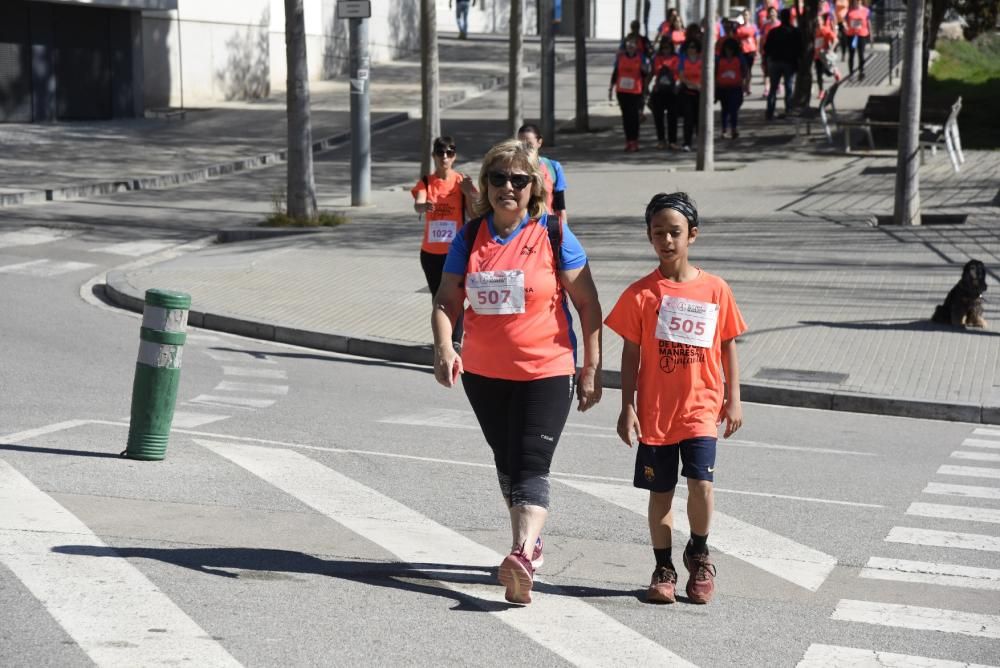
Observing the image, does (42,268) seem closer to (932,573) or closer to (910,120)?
(910,120)

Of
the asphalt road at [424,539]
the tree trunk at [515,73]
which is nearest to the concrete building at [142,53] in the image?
the tree trunk at [515,73]

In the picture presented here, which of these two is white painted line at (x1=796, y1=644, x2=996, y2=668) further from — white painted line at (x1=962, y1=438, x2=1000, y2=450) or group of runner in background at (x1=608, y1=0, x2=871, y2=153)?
group of runner in background at (x1=608, y1=0, x2=871, y2=153)

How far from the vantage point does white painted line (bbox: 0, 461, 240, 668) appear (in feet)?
17.7

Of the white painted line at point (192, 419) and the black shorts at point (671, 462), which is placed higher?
the black shorts at point (671, 462)

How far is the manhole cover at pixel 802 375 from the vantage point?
11883mm

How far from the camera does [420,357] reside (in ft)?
42.8

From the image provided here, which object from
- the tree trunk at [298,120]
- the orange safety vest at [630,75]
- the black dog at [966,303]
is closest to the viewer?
the black dog at [966,303]

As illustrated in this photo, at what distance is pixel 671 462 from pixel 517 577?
0.77 m

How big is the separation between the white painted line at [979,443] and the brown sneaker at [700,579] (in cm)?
446

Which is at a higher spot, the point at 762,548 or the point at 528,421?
the point at 528,421

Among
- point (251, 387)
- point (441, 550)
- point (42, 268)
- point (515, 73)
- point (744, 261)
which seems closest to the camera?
point (441, 550)

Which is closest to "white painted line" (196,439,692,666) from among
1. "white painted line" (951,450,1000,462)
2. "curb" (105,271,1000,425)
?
"curb" (105,271,1000,425)

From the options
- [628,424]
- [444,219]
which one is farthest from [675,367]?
[444,219]

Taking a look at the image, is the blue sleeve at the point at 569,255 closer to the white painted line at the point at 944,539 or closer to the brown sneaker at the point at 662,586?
the brown sneaker at the point at 662,586
